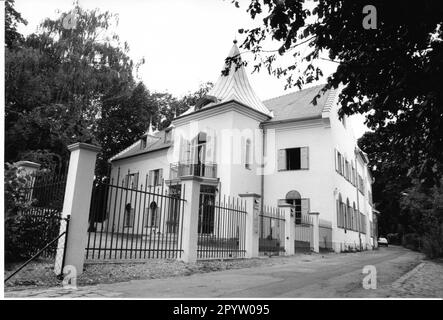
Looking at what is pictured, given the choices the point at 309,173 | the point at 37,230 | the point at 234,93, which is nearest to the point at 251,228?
the point at 37,230

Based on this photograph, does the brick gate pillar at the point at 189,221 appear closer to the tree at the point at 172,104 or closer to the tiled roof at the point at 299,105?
the tiled roof at the point at 299,105

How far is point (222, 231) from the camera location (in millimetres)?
11062

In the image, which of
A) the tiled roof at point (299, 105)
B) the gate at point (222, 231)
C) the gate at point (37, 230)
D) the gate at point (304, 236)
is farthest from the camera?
the tiled roof at point (299, 105)

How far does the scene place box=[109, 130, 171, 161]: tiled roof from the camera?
28541mm

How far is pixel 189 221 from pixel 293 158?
13634 millimetres

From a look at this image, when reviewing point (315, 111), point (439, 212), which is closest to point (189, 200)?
point (439, 212)

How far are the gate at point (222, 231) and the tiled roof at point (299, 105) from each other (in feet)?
34.7

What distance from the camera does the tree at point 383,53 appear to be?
5.05 m

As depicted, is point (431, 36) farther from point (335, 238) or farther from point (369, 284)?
point (335, 238)

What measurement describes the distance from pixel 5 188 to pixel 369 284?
7141mm

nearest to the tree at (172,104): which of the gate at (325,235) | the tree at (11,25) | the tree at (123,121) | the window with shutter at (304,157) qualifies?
the tree at (123,121)

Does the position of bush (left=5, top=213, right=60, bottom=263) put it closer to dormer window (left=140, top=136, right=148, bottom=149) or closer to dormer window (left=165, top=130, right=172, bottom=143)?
dormer window (left=165, top=130, right=172, bottom=143)

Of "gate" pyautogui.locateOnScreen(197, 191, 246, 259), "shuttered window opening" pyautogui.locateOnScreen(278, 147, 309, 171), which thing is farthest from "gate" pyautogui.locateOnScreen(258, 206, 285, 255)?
"shuttered window opening" pyautogui.locateOnScreen(278, 147, 309, 171)
